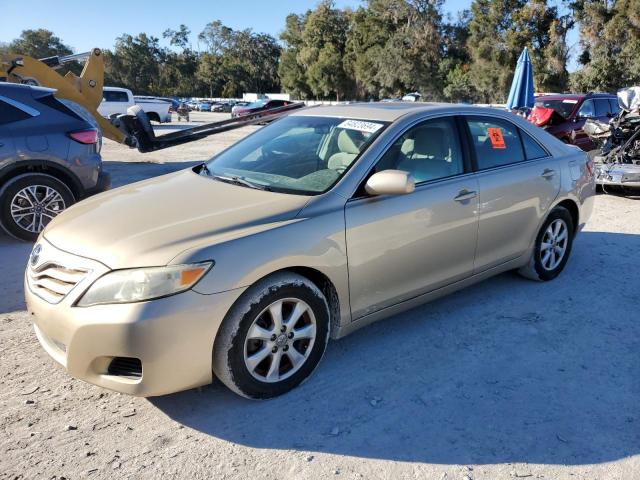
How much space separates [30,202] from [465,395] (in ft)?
16.7

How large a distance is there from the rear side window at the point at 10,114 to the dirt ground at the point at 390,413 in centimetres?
268

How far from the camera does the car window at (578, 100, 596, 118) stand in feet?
36.5

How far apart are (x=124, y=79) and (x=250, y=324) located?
89.9 m

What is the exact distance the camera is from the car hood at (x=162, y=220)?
260 cm

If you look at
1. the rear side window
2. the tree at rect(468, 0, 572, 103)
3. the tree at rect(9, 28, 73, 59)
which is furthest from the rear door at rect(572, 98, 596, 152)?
the tree at rect(9, 28, 73, 59)

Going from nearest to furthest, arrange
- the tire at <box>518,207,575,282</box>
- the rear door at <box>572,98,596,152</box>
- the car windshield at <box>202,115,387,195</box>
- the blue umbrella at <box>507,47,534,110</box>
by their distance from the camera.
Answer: the car windshield at <box>202,115,387,195</box>, the tire at <box>518,207,575,282</box>, the rear door at <box>572,98,596,152</box>, the blue umbrella at <box>507,47,534,110</box>

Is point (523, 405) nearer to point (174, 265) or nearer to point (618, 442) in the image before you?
point (618, 442)

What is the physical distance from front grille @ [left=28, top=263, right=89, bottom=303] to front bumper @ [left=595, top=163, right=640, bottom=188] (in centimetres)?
814

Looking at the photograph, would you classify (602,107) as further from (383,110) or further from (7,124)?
(7,124)

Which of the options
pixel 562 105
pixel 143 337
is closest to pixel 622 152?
pixel 562 105

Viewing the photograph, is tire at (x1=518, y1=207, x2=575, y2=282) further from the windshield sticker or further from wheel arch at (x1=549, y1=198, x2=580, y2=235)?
the windshield sticker

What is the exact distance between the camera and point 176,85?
8812 centimetres

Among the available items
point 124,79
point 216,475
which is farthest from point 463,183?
point 124,79

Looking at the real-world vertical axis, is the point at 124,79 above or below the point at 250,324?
above
